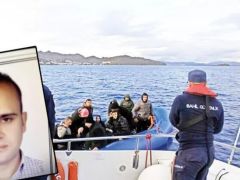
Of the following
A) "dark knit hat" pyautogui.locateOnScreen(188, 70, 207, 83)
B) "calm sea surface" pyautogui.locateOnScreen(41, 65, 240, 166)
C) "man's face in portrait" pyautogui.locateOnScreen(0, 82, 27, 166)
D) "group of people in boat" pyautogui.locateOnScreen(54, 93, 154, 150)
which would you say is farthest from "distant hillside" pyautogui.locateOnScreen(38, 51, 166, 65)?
"man's face in portrait" pyautogui.locateOnScreen(0, 82, 27, 166)

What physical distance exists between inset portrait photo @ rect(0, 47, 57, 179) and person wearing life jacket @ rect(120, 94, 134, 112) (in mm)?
1208

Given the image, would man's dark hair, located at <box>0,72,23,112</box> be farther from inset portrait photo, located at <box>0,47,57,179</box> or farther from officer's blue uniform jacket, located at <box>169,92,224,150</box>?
officer's blue uniform jacket, located at <box>169,92,224,150</box>

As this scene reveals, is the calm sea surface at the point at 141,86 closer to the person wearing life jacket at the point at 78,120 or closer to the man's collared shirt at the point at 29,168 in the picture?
the person wearing life jacket at the point at 78,120

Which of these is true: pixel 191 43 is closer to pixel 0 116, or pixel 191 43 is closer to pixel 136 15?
pixel 136 15

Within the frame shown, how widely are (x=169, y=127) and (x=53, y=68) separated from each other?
121 cm

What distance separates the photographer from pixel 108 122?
3.10 m

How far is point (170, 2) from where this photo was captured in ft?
10.0

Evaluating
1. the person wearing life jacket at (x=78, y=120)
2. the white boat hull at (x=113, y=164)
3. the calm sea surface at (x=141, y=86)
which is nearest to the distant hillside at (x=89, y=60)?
the calm sea surface at (x=141, y=86)

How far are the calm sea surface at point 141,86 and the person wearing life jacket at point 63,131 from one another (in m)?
0.05

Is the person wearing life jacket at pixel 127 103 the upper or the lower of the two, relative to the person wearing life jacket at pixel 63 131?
upper

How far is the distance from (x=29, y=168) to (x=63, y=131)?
1.00 meters

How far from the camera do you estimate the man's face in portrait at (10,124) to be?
5.90 feet

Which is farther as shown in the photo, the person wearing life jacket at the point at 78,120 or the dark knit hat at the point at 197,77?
the person wearing life jacket at the point at 78,120

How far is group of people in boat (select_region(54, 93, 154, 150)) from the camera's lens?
116 inches
